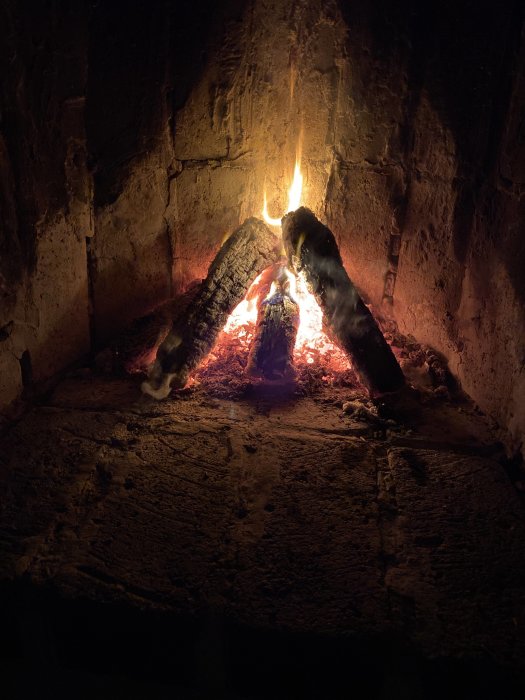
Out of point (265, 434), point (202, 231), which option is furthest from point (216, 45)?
point (265, 434)

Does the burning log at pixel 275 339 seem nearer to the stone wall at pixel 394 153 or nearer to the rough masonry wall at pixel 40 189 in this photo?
the stone wall at pixel 394 153

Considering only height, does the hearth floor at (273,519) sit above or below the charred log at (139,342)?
below

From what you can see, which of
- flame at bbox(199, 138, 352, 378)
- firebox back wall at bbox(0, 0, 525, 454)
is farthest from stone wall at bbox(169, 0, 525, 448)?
flame at bbox(199, 138, 352, 378)

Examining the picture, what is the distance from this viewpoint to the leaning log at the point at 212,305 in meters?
2.79

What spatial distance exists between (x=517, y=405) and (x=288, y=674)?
4.67ft

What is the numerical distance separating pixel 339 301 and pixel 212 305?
669 millimetres

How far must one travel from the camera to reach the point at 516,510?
203cm

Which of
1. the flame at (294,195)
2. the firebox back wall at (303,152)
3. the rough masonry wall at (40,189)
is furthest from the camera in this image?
the flame at (294,195)

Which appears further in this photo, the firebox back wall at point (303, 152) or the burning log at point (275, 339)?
the burning log at point (275, 339)

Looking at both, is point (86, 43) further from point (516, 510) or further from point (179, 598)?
point (516, 510)

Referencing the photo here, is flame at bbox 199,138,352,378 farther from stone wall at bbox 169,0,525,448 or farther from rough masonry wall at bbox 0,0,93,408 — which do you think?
rough masonry wall at bbox 0,0,93,408

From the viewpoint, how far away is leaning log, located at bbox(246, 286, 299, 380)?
2.92m

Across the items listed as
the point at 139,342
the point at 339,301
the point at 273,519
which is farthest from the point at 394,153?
the point at 273,519

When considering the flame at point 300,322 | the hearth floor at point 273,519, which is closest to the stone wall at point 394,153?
the flame at point 300,322
